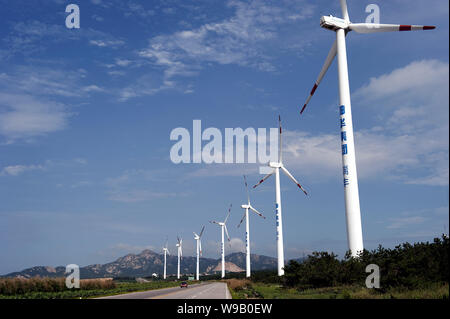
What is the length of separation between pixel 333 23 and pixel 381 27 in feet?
18.3

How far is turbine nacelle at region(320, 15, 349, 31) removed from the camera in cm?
5059

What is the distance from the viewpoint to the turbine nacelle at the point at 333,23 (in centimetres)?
5059

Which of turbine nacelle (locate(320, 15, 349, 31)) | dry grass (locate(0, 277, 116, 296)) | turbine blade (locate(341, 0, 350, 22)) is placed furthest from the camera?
dry grass (locate(0, 277, 116, 296))

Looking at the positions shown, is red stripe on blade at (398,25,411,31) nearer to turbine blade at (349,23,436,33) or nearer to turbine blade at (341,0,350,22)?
turbine blade at (349,23,436,33)

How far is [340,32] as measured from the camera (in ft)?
165

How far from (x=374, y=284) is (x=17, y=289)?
156 ft

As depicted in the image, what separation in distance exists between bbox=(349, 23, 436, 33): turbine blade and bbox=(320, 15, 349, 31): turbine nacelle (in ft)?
2.79

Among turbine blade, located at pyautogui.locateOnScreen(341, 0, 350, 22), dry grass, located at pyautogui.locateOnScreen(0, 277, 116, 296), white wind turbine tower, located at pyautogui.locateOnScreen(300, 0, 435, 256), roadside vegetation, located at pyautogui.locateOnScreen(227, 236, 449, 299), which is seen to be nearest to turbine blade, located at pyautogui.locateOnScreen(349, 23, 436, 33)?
white wind turbine tower, located at pyautogui.locateOnScreen(300, 0, 435, 256)

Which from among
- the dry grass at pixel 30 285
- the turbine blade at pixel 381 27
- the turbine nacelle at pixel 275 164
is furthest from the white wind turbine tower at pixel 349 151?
the dry grass at pixel 30 285

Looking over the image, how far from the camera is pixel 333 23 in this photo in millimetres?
50562

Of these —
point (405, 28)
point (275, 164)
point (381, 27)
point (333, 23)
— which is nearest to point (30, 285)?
point (275, 164)

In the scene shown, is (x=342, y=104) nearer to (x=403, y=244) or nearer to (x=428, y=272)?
(x=403, y=244)
